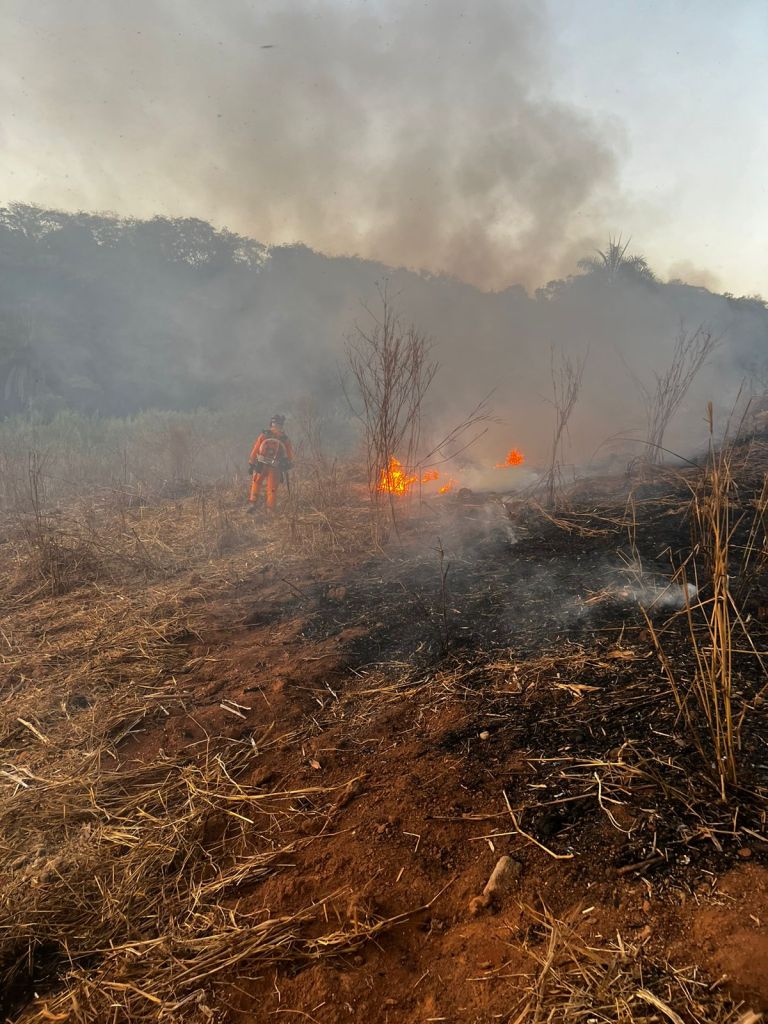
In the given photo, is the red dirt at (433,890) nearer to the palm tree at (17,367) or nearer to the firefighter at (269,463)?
the firefighter at (269,463)

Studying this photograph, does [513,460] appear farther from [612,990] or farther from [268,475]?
[612,990]

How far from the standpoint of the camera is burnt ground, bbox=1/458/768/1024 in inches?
55.0

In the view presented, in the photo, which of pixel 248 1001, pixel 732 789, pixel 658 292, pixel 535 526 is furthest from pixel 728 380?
pixel 248 1001

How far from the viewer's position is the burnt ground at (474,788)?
1396 millimetres

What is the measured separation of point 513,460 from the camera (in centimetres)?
1439

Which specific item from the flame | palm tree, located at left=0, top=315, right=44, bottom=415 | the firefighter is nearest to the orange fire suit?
the firefighter

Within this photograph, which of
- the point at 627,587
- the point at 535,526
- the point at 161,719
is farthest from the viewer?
the point at 535,526

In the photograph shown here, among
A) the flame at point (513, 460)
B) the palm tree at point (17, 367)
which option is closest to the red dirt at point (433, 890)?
the flame at point (513, 460)

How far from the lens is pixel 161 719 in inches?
120

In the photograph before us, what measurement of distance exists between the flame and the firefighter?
6849 mm

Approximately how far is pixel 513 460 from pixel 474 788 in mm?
13074

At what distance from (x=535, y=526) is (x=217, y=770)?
4.57 m

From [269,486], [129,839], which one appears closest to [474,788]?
[129,839]

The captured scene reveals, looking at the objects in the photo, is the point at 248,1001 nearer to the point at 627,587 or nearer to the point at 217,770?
the point at 217,770
